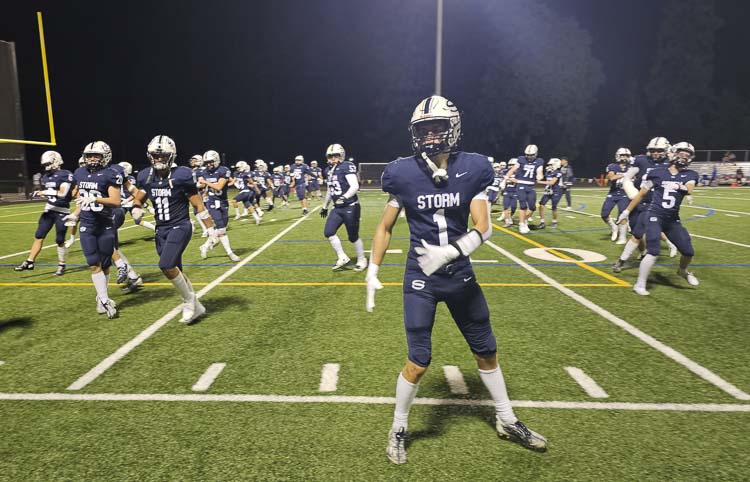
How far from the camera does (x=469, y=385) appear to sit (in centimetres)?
425

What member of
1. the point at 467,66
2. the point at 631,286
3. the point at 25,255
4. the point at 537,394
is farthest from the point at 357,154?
the point at 537,394

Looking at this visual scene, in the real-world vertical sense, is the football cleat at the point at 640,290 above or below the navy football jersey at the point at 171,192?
below

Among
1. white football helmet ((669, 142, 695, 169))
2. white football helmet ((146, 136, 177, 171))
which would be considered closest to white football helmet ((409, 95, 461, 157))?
white football helmet ((146, 136, 177, 171))

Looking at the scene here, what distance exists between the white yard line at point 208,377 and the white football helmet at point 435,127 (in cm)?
290

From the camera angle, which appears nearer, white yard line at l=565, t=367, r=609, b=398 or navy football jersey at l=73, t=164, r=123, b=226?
white yard line at l=565, t=367, r=609, b=398

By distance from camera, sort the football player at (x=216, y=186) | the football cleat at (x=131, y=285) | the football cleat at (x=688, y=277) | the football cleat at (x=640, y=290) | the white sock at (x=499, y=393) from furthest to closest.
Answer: the football player at (x=216, y=186) < the football cleat at (x=131, y=285) < the football cleat at (x=688, y=277) < the football cleat at (x=640, y=290) < the white sock at (x=499, y=393)

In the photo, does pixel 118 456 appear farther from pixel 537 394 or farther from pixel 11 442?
pixel 537 394

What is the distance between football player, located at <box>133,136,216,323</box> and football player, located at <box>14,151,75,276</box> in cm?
394

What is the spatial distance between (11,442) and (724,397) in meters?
5.76

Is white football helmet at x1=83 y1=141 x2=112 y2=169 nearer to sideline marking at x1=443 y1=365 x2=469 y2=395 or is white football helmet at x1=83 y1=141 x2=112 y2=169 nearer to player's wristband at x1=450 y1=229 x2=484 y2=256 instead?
sideline marking at x1=443 y1=365 x2=469 y2=395

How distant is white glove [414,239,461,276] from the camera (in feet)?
9.82

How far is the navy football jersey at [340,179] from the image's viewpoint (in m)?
9.30

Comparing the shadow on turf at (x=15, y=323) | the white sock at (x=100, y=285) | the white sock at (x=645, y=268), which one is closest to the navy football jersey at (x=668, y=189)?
the white sock at (x=645, y=268)

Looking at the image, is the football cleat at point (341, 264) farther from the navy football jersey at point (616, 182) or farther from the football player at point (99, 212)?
the navy football jersey at point (616, 182)
